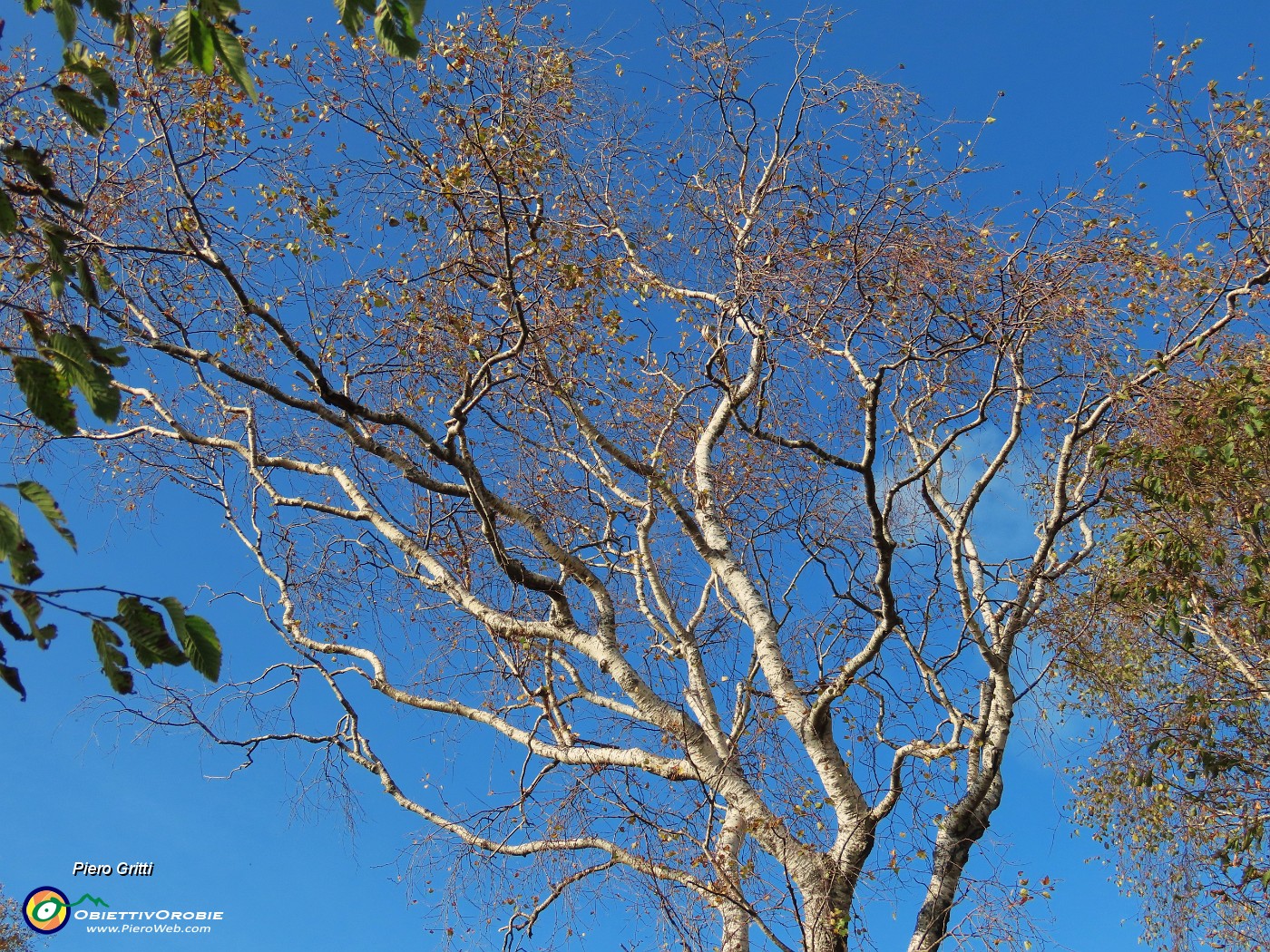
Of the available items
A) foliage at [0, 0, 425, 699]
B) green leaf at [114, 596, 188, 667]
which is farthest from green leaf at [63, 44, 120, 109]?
green leaf at [114, 596, 188, 667]

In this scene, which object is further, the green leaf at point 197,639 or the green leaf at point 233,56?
the green leaf at point 233,56

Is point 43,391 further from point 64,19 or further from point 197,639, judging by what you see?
point 64,19

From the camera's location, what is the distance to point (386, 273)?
6.36m

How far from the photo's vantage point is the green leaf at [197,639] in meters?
2.18

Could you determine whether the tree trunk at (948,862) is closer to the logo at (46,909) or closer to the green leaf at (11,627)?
the green leaf at (11,627)

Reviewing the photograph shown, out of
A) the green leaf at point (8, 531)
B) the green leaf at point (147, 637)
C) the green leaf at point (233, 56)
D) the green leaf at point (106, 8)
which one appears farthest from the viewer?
the green leaf at point (106, 8)

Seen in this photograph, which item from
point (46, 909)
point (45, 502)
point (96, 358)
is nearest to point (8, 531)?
point (45, 502)

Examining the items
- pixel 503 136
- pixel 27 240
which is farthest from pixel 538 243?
pixel 27 240

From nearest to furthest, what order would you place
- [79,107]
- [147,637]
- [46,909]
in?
1. [147,637]
2. [79,107]
3. [46,909]

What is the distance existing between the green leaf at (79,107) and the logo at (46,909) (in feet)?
35.9

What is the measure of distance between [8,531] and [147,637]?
0.36m

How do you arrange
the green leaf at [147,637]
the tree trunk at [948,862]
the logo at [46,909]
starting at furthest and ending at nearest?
the logo at [46,909]
the tree trunk at [948,862]
the green leaf at [147,637]

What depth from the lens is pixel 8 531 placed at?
2064mm

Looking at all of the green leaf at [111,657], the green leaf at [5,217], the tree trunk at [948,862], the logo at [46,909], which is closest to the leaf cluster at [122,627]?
the green leaf at [111,657]
